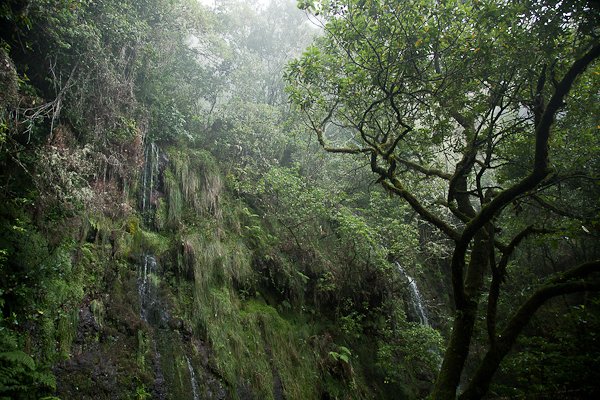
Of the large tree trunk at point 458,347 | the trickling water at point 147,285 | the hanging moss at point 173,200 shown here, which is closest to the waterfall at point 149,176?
the hanging moss at point 173,200

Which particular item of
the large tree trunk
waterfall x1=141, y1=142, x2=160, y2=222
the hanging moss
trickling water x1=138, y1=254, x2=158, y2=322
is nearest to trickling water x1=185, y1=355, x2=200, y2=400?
trickling water x1=138, y1=254, x2=158, y2=322

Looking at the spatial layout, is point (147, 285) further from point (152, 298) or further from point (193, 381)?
point (193, 381)

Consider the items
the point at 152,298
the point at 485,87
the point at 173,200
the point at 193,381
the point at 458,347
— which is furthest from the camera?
the point at 173,200

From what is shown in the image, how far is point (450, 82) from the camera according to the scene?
5.32 metres

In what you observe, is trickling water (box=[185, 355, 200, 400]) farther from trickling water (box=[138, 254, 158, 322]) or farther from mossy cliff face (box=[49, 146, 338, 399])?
trickling water (box=[138, 254, 158, 322])

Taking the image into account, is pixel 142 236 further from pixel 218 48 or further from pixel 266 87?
pixel 266 87

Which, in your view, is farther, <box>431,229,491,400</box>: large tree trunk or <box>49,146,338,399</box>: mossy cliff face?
<box>49,146,338,399</box>: mossy cliff face

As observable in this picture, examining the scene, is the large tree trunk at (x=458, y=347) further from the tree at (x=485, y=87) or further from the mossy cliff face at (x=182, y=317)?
the mossy cliff face at (x=182, y=317)

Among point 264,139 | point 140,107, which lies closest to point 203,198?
point 140,107

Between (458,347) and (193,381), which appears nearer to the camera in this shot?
(458,347)

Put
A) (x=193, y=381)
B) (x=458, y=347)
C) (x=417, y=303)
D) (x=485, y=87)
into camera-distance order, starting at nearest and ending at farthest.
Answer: (x=458, y=347), (x=485, y=87), (x=193, y=381), (x=417, y=303)

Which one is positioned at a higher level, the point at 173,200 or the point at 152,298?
the point at 173,200

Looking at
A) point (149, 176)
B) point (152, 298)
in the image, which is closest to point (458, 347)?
point (152, 298)

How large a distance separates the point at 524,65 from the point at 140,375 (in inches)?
276
